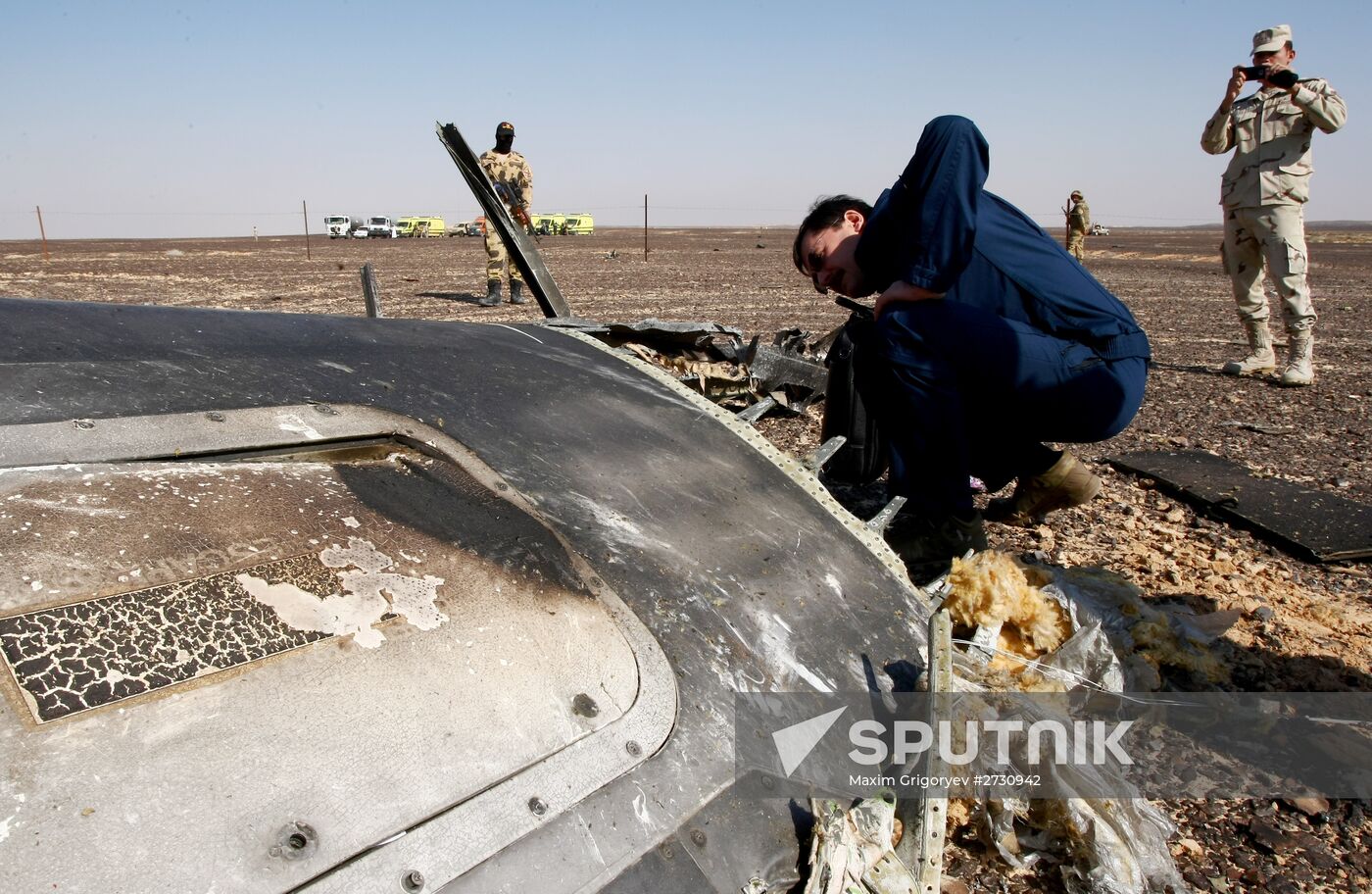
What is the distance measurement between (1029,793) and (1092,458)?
342 centimetres

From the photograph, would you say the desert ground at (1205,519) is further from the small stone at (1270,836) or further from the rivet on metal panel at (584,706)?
the rivet on metal panel at (584,706)

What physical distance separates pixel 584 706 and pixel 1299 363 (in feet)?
24.0

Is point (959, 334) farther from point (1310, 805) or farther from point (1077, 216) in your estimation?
point (1077, 216)

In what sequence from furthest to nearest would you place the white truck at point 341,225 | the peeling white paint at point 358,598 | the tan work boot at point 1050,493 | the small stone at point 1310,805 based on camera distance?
the white truck at point 341,225, the tan work boot at point 1050,493, the small stone at point 1310,805, the peeling white paint at point 358,598

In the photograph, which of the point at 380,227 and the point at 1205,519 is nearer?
the point at 1205,519

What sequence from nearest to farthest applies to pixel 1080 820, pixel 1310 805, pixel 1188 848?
pixel 1080 820, pixel 1188 848, pixel 1310 805

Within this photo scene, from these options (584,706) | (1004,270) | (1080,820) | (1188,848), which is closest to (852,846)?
(584,706)

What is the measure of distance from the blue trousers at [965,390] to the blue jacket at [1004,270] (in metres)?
0.07

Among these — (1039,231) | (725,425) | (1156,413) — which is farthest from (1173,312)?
(725,425)

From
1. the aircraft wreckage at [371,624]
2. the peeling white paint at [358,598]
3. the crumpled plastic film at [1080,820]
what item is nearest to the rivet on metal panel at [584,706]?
the aircraft wreckage at [371,624]

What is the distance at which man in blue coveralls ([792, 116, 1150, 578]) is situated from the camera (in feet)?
8.23

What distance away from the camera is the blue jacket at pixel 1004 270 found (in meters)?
2.54

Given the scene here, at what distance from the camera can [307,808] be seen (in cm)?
110

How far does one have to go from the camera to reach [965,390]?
265 centimetres
